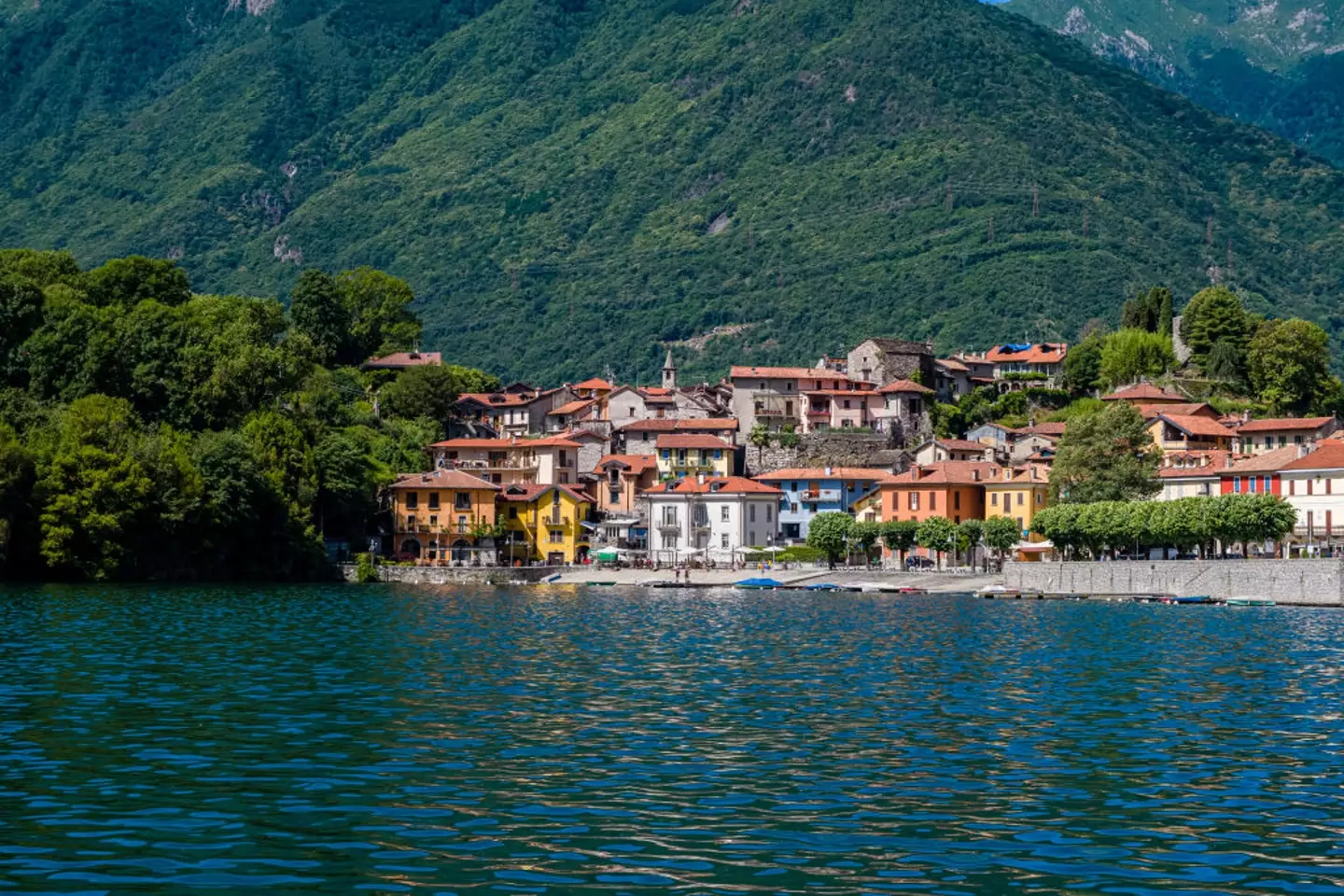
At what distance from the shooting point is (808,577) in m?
110

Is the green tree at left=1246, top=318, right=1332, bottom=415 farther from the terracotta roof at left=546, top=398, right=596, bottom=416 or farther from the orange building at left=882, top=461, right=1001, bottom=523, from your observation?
the terracotta roof at left=546, top=398, right=596, bottom=416

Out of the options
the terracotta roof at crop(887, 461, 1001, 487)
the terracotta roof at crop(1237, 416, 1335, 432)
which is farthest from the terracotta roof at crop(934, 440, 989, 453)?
the terracotta roof at crop(1237, 416, 1335, 432)

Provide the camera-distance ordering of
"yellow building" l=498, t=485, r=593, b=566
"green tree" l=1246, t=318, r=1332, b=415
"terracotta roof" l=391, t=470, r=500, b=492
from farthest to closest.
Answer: "green tree" l=1246, t=318, r=1332, b=415, "yellow building" l=498, t=485, r=593, b=566, "terracotta roof" l=391, t=470, r=500, b=492

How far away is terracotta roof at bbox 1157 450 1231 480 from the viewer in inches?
4274

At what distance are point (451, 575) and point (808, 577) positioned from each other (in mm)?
22045

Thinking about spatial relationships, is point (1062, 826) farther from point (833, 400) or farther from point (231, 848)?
point (833, 400)

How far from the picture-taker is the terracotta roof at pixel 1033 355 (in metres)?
152

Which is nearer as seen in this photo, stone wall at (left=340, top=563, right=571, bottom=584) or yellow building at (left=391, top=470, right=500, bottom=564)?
stone wall at (left=340, top=563, right=571, bottom=584)

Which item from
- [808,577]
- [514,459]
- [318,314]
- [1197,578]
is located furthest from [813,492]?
[318,314]

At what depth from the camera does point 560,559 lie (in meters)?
125

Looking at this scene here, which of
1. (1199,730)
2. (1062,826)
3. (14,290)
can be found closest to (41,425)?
(14,290)

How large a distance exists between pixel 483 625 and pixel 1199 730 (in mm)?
35454

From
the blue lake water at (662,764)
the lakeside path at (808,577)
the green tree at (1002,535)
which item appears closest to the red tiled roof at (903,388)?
the lakeside path at (808,577)

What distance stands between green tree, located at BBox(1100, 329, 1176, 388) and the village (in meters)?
5.90
